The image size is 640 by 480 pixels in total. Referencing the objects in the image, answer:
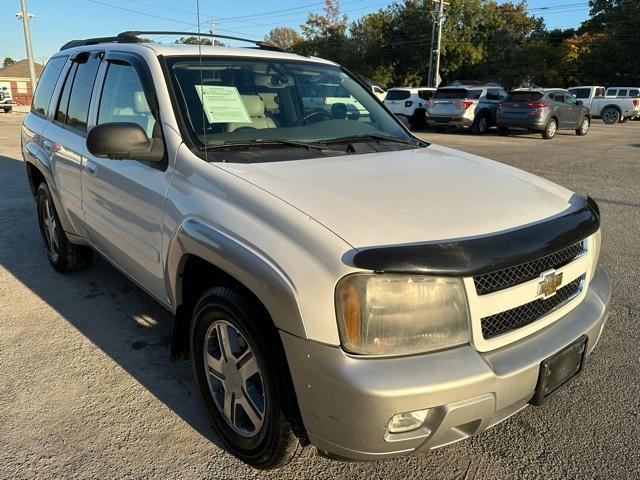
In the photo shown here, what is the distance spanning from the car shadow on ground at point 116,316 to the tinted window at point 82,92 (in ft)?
4.36

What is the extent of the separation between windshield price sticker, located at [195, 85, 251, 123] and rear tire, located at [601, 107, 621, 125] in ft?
96.3

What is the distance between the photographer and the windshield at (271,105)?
9.23 feet

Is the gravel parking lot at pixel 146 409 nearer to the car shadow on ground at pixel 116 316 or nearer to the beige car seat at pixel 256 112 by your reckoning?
the car shadow on ground at pixel 116 316

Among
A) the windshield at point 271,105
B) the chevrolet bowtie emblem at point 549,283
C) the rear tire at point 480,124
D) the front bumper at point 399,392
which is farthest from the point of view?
the rear tire at point 480,124

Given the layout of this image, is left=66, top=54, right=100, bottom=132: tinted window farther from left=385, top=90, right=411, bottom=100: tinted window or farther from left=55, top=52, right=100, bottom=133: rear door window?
left=385, top=90, right=411, bottom=100: tinted window

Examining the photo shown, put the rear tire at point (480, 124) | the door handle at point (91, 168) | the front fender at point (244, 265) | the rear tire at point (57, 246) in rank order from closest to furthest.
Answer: the front fender at point (244, 265) < the door handle at point (91, 168) < the rear tire at point (57, 246) < the rear tire at point (480, 124)

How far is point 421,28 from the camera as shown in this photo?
45.8 metres

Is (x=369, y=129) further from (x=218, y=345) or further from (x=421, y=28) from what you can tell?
(x=421, y=28)

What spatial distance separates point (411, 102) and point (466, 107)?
302 cm

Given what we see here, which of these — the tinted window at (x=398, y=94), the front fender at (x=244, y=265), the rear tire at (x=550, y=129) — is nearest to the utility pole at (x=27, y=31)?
the tinted window at (x=398, y=94)

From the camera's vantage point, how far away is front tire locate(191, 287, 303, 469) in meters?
2.04

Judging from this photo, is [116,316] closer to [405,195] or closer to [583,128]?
[405,195]

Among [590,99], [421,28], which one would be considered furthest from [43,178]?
[421,28]

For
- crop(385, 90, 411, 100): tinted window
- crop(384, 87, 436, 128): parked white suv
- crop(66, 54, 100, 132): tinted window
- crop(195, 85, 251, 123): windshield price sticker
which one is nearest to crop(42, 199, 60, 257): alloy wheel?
crop(66, 54, 100, 132): tinted window
